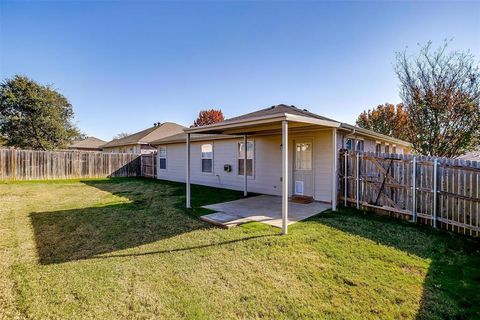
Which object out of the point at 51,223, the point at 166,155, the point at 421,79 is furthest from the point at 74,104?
the point at 421,79

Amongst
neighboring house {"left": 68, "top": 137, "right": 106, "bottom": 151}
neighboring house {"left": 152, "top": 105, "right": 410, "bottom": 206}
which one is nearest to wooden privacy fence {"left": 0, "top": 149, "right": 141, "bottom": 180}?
neighboring house {"left": 152, "top": 105, "right": 410, "bottom": 206}

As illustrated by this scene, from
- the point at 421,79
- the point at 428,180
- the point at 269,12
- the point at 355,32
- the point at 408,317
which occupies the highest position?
the point at 269,12

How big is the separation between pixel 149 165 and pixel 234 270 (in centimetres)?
1550

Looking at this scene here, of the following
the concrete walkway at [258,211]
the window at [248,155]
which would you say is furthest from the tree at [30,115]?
the concrete walkway at [258,211]

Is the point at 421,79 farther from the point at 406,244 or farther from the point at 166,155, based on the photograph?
the point at 166,155

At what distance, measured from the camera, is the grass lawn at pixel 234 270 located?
2598 mm

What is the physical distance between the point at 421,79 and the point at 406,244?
1188 centimetres

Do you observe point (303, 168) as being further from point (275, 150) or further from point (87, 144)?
point (87, 144)

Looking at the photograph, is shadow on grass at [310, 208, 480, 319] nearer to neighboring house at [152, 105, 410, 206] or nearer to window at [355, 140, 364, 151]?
neighboring house at [152, 105, 410, 206]

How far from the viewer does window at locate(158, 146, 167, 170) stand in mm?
15466

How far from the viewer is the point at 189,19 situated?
9391 mm

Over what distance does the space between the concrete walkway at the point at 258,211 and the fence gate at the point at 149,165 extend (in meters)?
10.4

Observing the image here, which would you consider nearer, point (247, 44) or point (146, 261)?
point (146, 261)

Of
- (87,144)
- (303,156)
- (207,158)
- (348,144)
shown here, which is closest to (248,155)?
(303,156)
